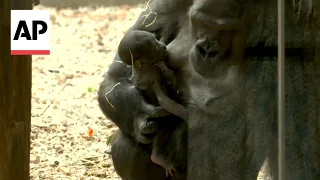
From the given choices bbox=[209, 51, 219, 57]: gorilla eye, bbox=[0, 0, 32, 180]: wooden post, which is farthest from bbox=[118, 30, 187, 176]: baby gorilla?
bbox=[0, 0, 32, 180]: wooden post

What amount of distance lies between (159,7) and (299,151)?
0.46 metres

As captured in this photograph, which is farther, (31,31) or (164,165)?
(164,165)

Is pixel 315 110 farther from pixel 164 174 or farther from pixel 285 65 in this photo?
pixel 164 174

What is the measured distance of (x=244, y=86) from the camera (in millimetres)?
1780

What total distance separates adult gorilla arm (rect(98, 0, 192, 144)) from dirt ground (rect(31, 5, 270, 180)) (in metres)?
0.02

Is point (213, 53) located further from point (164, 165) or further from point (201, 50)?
point (164, 165)

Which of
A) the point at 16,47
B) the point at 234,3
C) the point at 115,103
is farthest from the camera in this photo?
the point at 115,103

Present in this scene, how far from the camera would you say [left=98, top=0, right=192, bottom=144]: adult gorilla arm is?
1908mm

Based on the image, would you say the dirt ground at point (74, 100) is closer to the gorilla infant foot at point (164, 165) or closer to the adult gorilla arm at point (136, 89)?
the adult gorilla arm at point (136, 89)

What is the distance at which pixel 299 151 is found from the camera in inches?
71.7

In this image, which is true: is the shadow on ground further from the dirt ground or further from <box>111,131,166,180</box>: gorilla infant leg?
<box>111,131,166,180</box>: gorilla infant leg

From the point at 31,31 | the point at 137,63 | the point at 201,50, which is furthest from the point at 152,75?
the point at 31,31

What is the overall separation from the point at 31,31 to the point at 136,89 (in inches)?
11.5

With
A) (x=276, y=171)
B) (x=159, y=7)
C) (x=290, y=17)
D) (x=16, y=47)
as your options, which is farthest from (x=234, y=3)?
(x=16, y=47)
